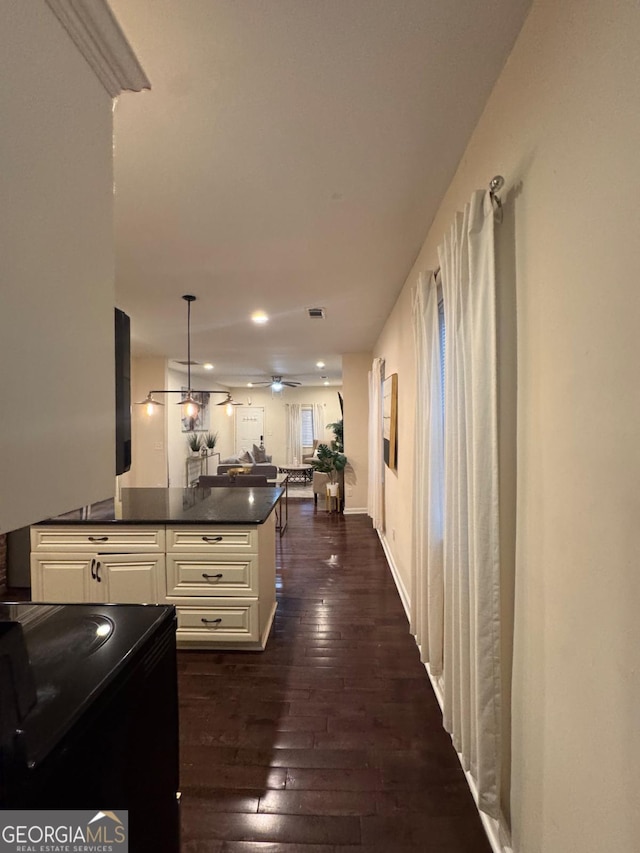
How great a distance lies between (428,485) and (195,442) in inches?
302

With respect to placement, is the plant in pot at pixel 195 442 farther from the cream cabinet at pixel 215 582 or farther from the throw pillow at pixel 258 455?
the cream cabinet at pixel 215 582

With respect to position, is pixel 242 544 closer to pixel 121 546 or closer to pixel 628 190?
pixel 121 546

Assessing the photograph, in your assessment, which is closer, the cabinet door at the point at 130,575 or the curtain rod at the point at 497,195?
the curtain rod at the point at 497,195

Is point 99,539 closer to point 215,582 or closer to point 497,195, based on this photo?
point 215,582

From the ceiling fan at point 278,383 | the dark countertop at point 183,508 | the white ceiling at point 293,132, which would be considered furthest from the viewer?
the ceiling fan at point 278,383

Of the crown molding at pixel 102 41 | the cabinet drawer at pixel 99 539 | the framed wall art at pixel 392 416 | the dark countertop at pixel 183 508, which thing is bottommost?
the cabinet drawer at pixel 99 539

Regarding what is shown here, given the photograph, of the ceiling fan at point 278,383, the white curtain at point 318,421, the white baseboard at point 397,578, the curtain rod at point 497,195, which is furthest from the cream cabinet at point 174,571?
the white curtain at point 318,421

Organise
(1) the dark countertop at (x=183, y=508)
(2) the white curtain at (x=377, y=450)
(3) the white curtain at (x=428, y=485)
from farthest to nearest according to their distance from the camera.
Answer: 1. (2) the white curtain at (x=377, y=450)
2. (1) the dark countertop at (x=183, y=508)
3. (3) the white curtain at (x=428, y=485)

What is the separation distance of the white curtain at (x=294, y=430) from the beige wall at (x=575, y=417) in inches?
393

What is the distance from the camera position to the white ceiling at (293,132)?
102 cm

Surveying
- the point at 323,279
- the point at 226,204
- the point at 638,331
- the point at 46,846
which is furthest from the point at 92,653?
the point at 323,279

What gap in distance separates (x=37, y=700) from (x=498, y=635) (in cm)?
122

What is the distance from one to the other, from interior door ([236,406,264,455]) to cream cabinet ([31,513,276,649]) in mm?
8833

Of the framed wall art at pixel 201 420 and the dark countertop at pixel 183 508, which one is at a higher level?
the framed wall art at pixel 201 420
